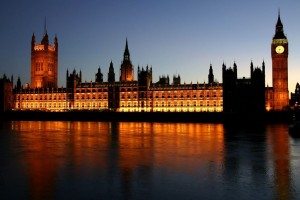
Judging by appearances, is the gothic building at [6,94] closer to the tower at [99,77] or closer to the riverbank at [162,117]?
the riverbank at [162,117]

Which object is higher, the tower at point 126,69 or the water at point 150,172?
the tower at point 126,69

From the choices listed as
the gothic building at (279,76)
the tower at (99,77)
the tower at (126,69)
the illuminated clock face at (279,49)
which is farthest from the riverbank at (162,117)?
the tower at (126,69)

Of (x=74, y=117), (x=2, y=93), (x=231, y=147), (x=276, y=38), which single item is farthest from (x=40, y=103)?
(x=231, y=147)

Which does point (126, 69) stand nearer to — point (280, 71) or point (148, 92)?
point (148, 92)

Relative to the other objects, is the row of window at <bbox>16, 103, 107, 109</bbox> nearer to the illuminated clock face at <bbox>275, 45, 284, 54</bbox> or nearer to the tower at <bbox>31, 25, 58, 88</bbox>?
the tower at <bbox>31, 25, 58, 88</bbox>

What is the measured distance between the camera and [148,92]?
101 metres

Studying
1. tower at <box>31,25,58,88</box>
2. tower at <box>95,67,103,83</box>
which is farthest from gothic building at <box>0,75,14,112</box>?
tower at <box>95,67,103,83</box>

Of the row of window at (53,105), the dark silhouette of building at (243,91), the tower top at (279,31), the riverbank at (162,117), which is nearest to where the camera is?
the riverbank at (162,117)

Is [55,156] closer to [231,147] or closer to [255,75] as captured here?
[231,147]

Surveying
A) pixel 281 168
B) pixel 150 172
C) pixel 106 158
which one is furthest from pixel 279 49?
pixel 150 172

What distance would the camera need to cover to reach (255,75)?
290ft

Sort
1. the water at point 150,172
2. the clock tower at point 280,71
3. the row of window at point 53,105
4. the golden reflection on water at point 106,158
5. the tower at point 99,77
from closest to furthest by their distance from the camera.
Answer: the water at point 150,172 → the golden reflection on water at point 106,158 → the clock tower at point 280,71 → the row of window at point 53,105 → the tower at point 99,77

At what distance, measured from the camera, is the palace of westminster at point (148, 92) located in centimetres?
8800

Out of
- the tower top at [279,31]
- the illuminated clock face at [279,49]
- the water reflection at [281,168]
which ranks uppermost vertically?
the tower top at [279,31]
